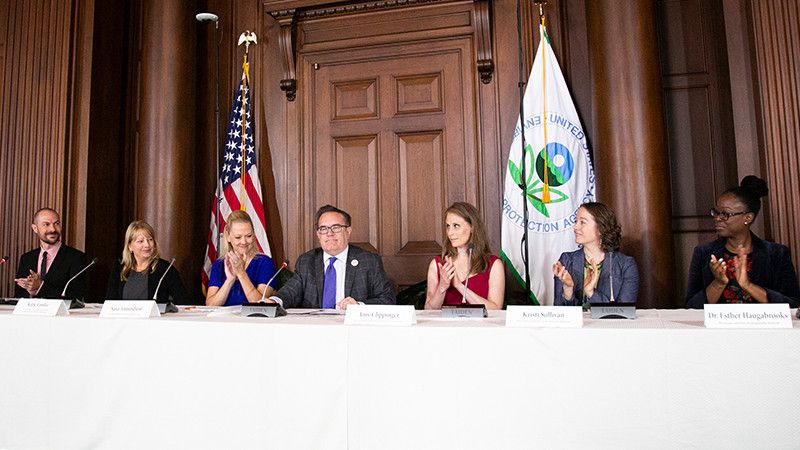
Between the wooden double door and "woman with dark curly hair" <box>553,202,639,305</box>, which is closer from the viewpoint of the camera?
"woman with dark curly hair" <box>553,202,639,305</box>

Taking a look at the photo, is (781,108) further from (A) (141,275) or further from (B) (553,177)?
(A) (141,275)

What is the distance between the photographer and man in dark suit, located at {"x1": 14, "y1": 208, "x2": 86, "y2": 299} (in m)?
3.58

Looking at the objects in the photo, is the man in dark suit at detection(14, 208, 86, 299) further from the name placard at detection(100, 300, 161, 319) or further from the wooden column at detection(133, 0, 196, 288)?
the name placard at detection(100, 300, 161, 319)

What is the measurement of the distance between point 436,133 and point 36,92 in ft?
8.46

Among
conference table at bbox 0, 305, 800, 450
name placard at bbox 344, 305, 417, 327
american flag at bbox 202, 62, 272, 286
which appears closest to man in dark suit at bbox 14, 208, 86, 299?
american flag at bbox 202, 62, 272, 286

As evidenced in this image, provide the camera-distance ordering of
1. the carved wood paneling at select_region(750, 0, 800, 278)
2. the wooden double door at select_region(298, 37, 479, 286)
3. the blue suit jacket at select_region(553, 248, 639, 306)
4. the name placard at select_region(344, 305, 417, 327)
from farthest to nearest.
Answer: the wooden double door at select_region(298, 37, 479, 286) < the carved wood paneling at select_region(750, 0, 800, 278) < the blue suit jacket at select_region(553, 248, 639, 306) < the name placard at select_region(344, 305, 417, 327)

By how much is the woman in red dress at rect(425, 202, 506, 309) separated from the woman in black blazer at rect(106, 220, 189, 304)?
1.38 metres

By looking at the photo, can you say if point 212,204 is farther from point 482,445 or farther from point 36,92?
point 482,445

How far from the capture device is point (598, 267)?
9.16 ft

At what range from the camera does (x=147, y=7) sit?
4.22m

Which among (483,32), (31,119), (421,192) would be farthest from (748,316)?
(31,119)

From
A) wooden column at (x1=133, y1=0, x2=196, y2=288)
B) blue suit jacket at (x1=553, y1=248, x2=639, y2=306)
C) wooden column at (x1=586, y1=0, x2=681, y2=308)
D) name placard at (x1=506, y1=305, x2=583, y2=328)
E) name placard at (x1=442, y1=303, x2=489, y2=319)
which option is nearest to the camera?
name placard at (x1=506, y1=305, x2=583, y2=328)

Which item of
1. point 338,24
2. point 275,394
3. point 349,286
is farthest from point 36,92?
point 275,394

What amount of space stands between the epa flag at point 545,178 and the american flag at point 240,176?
164 cm
